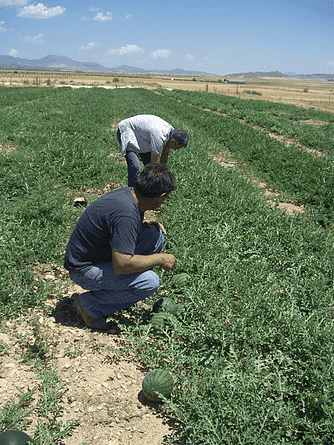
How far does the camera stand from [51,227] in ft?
15.2

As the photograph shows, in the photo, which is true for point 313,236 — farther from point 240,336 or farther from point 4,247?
point 4,247

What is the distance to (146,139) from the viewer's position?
4664 millimetres

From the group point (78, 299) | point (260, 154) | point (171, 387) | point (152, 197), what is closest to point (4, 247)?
point (78, 299)

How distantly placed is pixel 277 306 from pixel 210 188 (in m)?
3.64

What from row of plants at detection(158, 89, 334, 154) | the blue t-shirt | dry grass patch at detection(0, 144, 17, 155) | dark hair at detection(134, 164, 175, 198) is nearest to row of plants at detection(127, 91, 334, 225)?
row of plants at detection(158, 89, 334, 154)

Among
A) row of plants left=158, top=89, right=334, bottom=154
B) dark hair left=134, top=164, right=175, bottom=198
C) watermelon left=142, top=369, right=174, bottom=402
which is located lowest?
watermelon left=142, top=369, right=174, bottom=402

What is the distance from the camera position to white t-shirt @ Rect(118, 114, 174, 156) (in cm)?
454

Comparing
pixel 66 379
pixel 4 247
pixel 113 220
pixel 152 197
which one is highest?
pixel 152 197

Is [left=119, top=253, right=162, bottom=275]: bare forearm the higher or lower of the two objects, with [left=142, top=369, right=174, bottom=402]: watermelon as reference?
higher

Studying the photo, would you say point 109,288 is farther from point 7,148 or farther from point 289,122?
point 289,122

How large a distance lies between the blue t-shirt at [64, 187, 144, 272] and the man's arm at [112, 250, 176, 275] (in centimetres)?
6

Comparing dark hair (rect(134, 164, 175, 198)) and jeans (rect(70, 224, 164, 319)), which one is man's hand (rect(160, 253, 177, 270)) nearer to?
jeans (rect(70, 224, 164, 319))

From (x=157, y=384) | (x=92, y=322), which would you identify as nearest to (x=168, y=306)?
(x=92, y=322)

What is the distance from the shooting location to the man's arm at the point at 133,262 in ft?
8.80
